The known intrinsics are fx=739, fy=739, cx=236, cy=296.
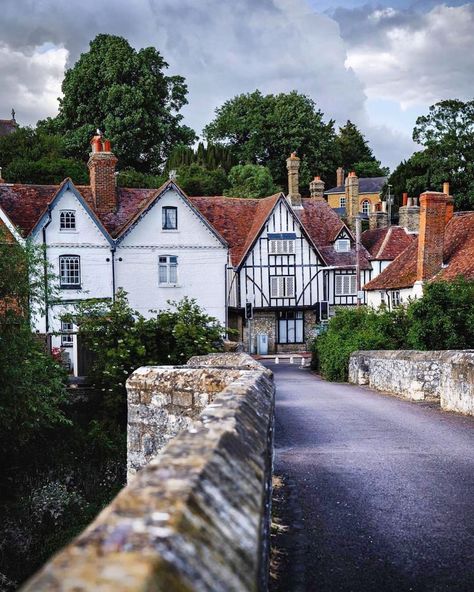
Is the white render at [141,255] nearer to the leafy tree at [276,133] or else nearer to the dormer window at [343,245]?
the dormer window at [343,245]

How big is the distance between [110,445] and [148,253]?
17.5 meters

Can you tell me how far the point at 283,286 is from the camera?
4153 centimetres

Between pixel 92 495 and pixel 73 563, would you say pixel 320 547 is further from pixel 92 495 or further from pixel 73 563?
pixel 92 495

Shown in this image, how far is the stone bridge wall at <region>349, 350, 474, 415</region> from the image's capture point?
12909 mm

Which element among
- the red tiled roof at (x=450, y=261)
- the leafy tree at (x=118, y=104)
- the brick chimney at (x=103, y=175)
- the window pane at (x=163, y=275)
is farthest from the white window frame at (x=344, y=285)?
the leafy tree at (x=118, y=104)

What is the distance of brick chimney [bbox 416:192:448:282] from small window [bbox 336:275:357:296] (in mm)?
12333

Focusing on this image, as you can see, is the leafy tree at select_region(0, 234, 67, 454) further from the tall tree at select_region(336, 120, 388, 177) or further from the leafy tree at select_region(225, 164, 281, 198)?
the tall tree at select_region(336, 120, 388, 177)

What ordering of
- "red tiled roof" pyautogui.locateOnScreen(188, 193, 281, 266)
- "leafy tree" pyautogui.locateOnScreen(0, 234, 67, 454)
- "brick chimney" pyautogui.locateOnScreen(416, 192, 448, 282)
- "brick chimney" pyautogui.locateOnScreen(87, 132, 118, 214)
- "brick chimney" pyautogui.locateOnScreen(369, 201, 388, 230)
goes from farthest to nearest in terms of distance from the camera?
"brick chimney" pyautogui.locateOnScreen(369, 201, 388, 230), "red tiled roof" pyautogui.locateOnScreen(188, 193, 281, 266), "brick chimney" pyautogui.locateOnScreen(87, 132, 118, 214), "brick chimney" pyautogui.locateOnScreen(416, 192, 448, 282), "leafy tree" pyautogui.locateOnScreen(0, 234, 67, 454)

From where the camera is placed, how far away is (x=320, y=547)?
5.64m

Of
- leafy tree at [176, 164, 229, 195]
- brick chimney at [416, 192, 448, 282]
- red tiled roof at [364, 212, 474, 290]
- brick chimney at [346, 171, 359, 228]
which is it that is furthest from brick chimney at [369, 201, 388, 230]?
brick chimney at [416, 192, 448, 282]

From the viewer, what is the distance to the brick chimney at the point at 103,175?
34812mm

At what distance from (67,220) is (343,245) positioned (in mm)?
17623

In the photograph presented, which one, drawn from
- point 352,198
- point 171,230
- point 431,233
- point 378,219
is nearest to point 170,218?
point 171,230

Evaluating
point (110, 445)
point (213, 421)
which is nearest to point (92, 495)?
point (110, 445)
